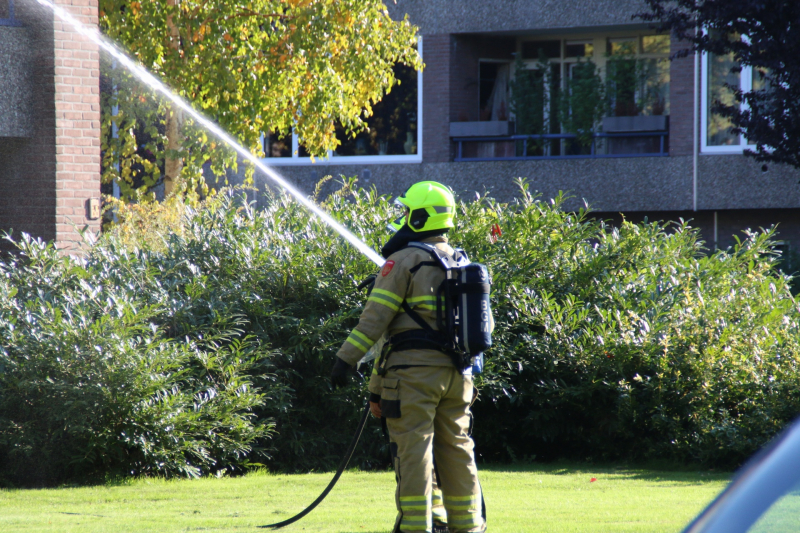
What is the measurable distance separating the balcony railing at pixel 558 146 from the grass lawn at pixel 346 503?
34.8ft

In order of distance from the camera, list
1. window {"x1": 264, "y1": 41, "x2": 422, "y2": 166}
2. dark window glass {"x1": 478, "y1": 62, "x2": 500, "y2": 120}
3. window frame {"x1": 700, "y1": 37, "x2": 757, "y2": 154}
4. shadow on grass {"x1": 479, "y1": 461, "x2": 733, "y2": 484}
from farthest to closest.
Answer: dark window glass {"x1": 478, "y1": 62, "x2": 500, "y2": 120}, window {"x1": 264, "y1": 41, "x2": 422, "y2": 166}, window frame {"x1": 700, "y1": 37, "x2": 757, "y2": 154}, shadow on grass {"x1": 479, "y1": 461, "x2": 733, "y2": 484}

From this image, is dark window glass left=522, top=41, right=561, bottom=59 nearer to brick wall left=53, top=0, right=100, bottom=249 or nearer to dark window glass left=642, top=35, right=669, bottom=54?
dark window glass left=642, top=35, right=669, bottom=54

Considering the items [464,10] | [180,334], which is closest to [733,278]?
[180,334]

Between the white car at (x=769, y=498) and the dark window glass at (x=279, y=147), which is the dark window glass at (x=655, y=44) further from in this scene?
the white car at (x=769, y=498)

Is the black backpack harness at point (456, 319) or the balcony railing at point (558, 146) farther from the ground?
the balcony railing at point (558, 146)

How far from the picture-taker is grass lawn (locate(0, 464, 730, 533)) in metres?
5.79

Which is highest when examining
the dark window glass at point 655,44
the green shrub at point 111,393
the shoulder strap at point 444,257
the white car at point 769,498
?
the dark window glass at point 655,44

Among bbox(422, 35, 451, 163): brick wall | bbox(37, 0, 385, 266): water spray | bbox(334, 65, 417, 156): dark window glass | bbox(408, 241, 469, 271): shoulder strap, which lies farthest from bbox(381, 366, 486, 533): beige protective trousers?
bbox(334, 65, 417, 156): dark window glass

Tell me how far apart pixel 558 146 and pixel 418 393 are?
45.8 ft

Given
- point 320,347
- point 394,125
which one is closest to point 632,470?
point 320,347

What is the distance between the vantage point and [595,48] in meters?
19.0

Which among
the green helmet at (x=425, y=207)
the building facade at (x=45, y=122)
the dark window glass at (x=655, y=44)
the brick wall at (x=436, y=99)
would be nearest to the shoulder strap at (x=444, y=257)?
the green helmet at (x=425, y=207)

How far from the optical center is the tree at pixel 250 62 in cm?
1291

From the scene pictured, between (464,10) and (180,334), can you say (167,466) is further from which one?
(464,10)
